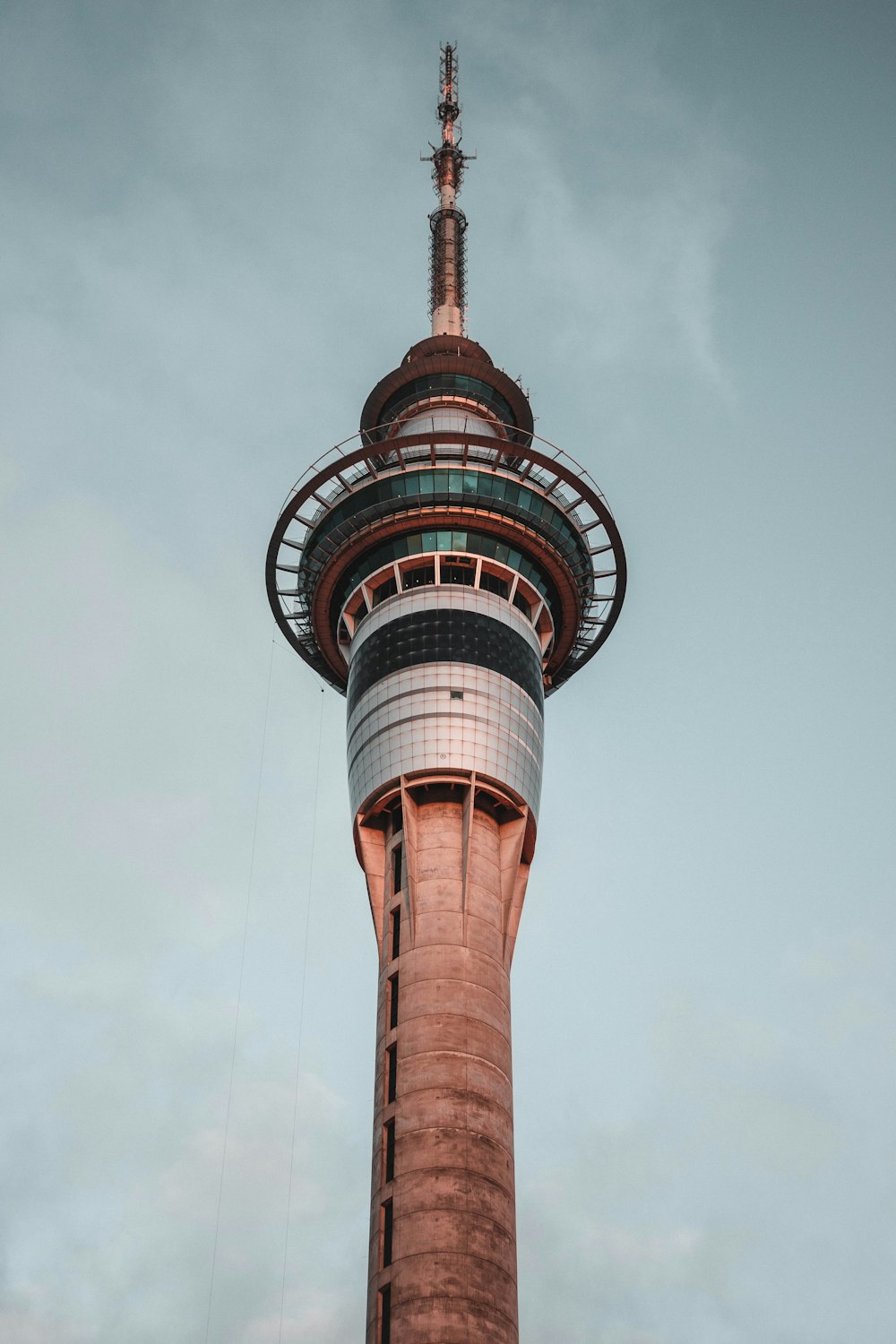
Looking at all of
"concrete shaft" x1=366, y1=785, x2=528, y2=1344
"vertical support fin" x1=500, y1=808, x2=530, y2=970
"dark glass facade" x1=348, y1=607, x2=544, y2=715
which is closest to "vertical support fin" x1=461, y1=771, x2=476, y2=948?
"concrete shaft" x1=366, y1=785, x2=528, y2=1344

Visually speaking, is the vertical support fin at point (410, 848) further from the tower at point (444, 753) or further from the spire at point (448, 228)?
the spire at point (448, 228)

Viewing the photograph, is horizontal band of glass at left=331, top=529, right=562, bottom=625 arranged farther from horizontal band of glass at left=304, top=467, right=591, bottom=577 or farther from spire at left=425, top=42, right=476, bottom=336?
spire at left=425, top=42, right=476, bottom=336

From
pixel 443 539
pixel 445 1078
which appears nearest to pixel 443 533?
pixel 443 539

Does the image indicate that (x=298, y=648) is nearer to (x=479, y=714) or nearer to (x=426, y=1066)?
(x=479, y=714)

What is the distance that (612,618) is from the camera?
92312 mm

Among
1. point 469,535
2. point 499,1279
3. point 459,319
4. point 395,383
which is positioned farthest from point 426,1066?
point 459,319

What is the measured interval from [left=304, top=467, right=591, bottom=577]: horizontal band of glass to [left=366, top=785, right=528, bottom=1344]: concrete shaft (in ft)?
63.3

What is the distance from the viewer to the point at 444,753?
7725 centimetres

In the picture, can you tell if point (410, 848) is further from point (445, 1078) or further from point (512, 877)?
point (445, 1078)

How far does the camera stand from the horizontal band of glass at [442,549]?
284ft

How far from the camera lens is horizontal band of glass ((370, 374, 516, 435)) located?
10388cm

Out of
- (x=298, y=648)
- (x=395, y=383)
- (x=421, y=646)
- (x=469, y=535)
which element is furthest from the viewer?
(x=395, y=383)

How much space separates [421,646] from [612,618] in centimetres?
1707

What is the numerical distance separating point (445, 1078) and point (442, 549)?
109ft
